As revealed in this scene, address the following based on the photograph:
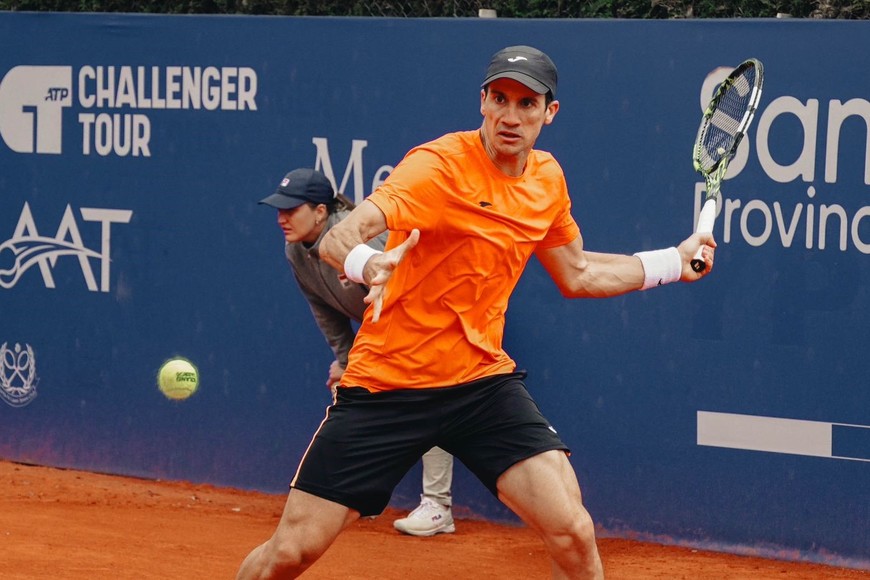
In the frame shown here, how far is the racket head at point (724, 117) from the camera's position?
5.08 m

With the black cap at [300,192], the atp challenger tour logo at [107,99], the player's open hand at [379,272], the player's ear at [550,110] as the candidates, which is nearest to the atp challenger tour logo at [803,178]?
the black cap at [300,192]

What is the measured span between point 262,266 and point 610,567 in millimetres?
2429

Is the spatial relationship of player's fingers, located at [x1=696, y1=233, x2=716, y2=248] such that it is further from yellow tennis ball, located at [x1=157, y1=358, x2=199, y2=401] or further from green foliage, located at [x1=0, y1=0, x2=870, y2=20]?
yellow tennis ball, located at [x1=157, y1=358, x2=199, y2=401]

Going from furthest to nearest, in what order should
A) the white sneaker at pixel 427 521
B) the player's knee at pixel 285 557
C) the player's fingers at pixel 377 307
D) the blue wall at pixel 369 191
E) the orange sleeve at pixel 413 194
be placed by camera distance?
the white sneaker at pixel 427 521 < the blue wall at pixel 369 191 < the player's knee at pixel 285 557 < the orange sleeve at pixel 413 194 < the player's fingers at pixel 377 307

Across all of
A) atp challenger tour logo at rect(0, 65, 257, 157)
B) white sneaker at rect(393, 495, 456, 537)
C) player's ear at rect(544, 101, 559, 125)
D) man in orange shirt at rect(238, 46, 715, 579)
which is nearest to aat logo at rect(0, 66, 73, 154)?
atp challenger tour logo at rect(0, 65, 257, 157)

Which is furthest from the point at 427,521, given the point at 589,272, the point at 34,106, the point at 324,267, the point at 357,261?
the point at 34,106

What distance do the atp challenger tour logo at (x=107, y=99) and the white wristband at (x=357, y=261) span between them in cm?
360

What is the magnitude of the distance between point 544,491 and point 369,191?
9.70 feet

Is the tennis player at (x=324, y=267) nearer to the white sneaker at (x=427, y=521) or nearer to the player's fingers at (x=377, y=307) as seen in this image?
the white sneaker at (x=427, y=521)

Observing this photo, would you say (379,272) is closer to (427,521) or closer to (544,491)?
(544,491)

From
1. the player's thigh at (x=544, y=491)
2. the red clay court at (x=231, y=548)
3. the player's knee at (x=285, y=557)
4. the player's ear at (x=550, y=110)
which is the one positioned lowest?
the red clay court at (x=231, y=548)

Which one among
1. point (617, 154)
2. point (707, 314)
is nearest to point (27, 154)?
point (617, 154)

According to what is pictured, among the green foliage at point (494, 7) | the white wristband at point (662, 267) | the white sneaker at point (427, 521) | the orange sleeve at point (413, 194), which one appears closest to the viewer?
the orange sleeve at point (413, 194)

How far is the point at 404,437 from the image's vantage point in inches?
175
